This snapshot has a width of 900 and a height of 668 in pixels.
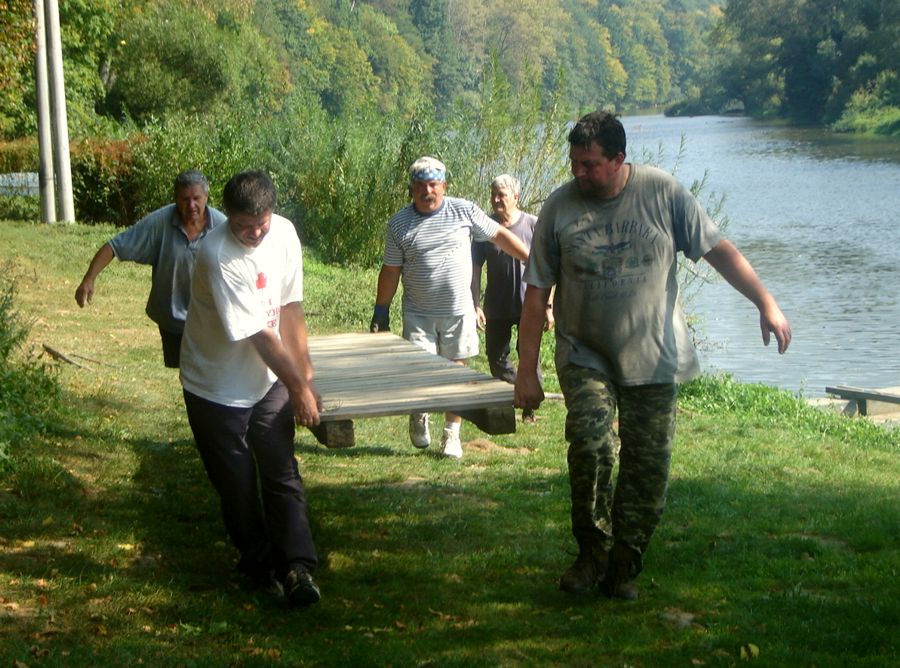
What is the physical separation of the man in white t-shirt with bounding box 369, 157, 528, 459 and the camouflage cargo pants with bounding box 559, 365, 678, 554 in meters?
2.77

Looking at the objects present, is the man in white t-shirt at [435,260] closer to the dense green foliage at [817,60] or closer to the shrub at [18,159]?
the shrub at [18,159]

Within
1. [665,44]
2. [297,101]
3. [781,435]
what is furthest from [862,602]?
[665,44]

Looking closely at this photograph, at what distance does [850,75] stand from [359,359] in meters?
66.7

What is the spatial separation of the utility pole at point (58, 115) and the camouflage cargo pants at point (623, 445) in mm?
20110

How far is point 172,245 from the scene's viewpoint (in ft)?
25.0

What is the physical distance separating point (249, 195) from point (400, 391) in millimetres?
1445

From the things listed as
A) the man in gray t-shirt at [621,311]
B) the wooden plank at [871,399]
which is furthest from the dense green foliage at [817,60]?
the man in gray t-shirt at [621,311]

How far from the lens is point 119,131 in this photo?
32.8 m

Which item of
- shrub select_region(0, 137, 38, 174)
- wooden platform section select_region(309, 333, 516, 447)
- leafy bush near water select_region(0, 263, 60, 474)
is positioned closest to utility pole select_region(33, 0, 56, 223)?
shrub select_region(0, 137, 38, 174)

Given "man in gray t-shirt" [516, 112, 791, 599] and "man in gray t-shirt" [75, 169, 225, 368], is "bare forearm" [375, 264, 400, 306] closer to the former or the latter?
"man in gray t-shirt" [75, 169, 225, 368]

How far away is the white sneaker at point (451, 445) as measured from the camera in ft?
28.5

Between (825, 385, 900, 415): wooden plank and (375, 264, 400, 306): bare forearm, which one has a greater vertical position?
(375, 264, 400, 306): bare forearm

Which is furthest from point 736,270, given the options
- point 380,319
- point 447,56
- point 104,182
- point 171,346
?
point 447,56

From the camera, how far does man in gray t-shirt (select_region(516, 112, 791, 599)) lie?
17.0 feet
